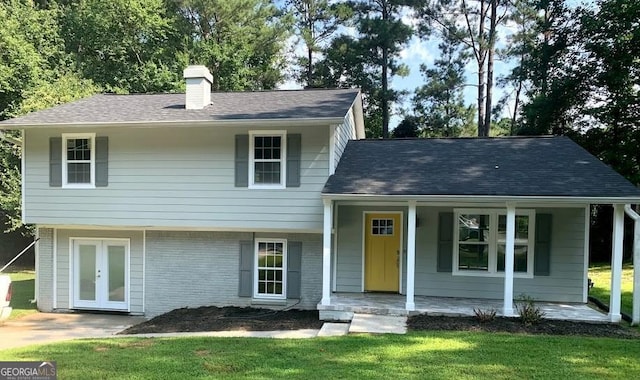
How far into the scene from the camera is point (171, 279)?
34.1ft

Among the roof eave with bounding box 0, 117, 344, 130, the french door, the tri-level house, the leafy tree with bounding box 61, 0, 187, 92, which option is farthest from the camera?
the leafy tree with bounding box 61, 0, 187, 92

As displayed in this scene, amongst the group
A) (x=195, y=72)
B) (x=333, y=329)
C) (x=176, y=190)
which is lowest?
(x=333, y=329)

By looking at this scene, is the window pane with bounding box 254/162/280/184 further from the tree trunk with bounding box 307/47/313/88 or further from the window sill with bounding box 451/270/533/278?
the tree trunk with bounding box 307/47/313/88

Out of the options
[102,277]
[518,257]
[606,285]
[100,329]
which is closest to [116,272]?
[102,277]

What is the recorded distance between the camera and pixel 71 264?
1084 centimetres

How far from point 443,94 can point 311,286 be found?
59.5 ft

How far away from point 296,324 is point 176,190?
427cm

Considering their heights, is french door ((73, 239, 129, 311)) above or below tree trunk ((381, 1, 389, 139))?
below

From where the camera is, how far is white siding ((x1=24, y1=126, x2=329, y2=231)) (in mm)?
9508

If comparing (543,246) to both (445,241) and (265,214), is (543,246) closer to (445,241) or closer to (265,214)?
(445,241)

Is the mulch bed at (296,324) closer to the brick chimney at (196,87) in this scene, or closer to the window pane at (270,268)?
the window pane at (270,268)

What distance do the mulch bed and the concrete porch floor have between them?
223 mm

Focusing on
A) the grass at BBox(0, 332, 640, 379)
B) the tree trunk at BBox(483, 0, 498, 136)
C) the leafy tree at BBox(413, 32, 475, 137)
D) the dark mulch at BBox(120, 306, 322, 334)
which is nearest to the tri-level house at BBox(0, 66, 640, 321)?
the dark mulch at BBox(120, 306, 322, 334)

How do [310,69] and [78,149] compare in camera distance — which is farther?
[310,69]
